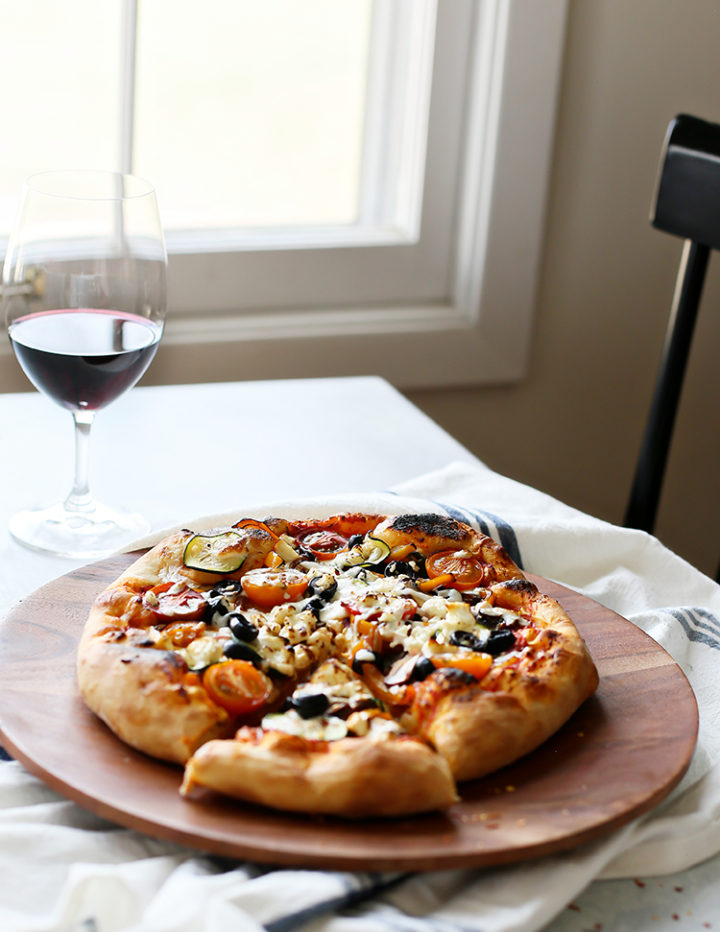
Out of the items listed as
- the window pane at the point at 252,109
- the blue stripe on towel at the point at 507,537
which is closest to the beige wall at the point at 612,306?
the window pane at the point at 252,109

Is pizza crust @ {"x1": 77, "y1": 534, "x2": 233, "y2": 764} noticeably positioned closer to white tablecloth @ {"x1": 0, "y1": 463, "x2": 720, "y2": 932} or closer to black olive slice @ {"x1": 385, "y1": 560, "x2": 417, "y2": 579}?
white tablecloth @ {"x1": 0, "y1": 463, "x2": 720, "y2": 932}

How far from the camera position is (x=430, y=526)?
1133 mm

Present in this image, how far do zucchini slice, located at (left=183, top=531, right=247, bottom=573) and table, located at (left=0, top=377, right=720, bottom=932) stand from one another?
0.20 metres

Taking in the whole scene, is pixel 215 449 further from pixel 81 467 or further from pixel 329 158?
pixel 329 158

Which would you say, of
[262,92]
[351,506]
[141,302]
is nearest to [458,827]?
[351,506]

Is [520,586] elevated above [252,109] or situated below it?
below

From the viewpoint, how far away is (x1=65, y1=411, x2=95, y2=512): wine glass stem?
1260 mm

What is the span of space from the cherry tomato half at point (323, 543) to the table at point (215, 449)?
0.16m

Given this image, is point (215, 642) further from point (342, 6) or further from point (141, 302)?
point (342, 6)

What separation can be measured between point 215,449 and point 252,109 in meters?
1.14

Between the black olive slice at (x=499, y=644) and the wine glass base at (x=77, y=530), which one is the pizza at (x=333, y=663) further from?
the wine glass base at (x=77, y=530)

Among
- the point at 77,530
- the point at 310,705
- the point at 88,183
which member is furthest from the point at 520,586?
the point at 88,183

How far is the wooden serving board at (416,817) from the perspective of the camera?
73 cm

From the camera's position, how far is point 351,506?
1267mm
